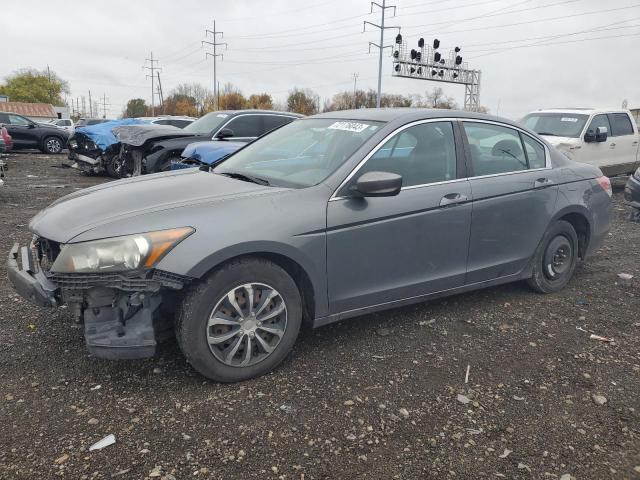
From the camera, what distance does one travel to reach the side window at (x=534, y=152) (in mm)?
4492

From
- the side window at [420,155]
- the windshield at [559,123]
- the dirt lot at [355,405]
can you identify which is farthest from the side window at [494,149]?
the windshield at [559,123]

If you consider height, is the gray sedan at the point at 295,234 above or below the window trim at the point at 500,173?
below

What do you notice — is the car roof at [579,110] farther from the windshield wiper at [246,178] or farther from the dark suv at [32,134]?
the dark suv at [32,134]

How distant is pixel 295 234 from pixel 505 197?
6.36 ft

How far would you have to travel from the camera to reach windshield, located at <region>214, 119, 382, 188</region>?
3.49 m

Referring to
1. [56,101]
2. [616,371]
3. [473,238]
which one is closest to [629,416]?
[616,371]

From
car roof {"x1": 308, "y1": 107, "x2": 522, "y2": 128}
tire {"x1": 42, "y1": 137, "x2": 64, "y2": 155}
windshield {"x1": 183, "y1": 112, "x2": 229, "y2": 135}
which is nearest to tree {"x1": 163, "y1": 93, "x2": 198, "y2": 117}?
tire {"x1": 42, "y1": 137, "x2": 64, "y2": 155}

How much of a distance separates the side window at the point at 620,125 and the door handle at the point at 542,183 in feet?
26.8

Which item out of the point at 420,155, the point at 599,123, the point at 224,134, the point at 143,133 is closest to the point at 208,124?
the point at 224,134

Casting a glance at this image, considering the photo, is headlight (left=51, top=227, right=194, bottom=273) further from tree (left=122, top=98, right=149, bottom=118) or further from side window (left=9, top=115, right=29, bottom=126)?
tree (left=122, top=98, right=149, bottom=118)

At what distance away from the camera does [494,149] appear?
4242 millimetres

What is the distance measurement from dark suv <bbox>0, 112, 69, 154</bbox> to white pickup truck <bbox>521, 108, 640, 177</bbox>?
1766 cm

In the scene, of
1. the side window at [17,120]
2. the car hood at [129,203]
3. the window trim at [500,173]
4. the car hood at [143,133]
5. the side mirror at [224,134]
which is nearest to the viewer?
the car hood at [129,203]

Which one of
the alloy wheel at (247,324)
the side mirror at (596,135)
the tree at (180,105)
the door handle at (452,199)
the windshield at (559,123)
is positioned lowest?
the alloy wheel at (247,324)
